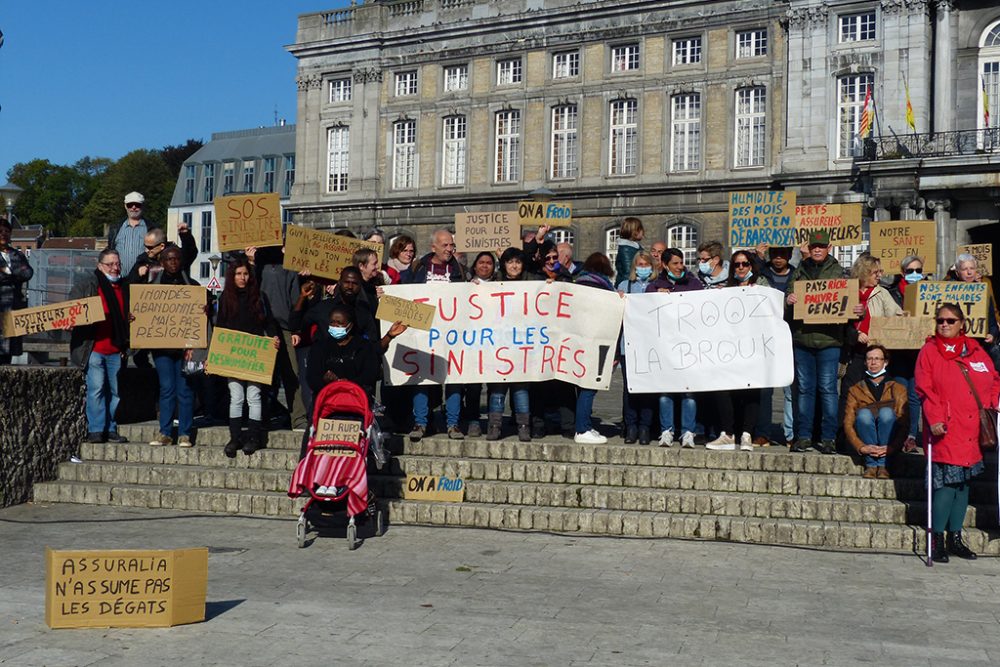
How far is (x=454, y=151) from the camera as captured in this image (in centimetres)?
4969

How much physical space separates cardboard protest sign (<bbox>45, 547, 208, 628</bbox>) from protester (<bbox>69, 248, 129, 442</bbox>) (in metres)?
5.85

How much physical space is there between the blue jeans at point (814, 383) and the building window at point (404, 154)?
1527 inches

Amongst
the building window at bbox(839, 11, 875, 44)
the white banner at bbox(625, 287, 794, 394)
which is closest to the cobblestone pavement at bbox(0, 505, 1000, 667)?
the white banner at bbox(625, 287, 794, 394)

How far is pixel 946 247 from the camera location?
37.4m

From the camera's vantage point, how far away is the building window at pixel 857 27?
4022 cm

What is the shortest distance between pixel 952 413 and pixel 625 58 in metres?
37.0

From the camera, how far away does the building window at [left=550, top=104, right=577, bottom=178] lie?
4706cm

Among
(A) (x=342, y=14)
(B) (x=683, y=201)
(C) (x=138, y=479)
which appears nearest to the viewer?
(C) (x=138, y=479)

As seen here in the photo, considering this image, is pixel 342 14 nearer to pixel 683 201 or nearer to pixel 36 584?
pixel 683 201

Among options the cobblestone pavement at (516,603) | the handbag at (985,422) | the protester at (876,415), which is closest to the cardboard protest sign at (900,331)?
the protester at (876,415)

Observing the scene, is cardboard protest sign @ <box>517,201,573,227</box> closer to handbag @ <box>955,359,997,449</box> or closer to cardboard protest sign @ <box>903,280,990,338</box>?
cardboard protest sign @ <box>903,280,990,338</box>

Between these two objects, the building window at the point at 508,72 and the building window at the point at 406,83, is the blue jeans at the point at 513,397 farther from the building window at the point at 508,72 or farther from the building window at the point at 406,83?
the building window at the point at 406,83

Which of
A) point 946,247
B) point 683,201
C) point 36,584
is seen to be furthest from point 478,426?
point 683,201

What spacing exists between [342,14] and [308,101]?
375 centimetres
